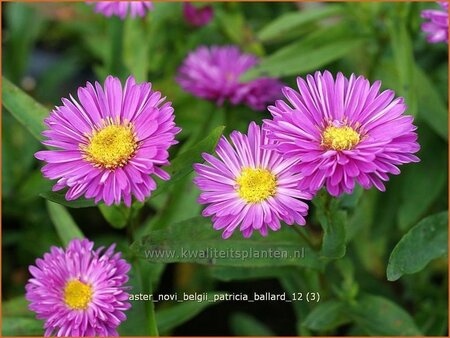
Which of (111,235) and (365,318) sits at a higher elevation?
(111,235)

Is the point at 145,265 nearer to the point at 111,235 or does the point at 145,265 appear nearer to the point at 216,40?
the point at 111,235

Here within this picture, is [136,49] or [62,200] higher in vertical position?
[136,49]

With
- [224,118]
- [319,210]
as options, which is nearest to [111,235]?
[224,118]

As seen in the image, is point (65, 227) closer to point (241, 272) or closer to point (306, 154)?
point (241, 272)

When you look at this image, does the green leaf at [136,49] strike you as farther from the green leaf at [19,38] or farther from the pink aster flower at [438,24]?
the pink aster flower at [438,24]

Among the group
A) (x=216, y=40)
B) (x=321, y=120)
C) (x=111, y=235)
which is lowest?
(x=321, y=120)

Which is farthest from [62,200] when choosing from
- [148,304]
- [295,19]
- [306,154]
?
[295,19]

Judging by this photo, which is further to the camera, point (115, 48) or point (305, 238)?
point (115, 48)
